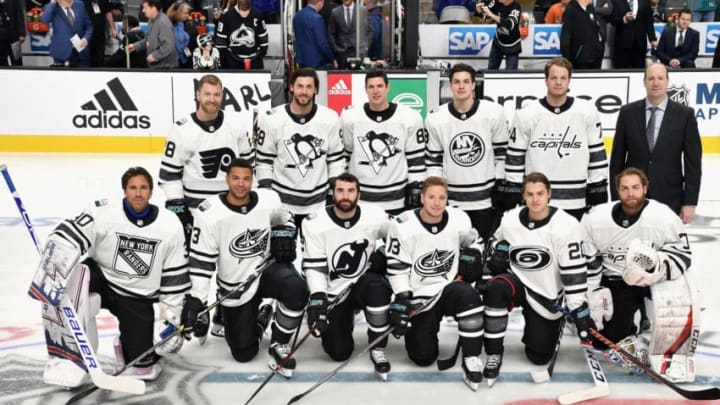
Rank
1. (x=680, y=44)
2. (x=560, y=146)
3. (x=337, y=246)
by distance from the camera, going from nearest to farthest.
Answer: (x=337, y=246) → (x=560, y=146) → (x=680, y=44)

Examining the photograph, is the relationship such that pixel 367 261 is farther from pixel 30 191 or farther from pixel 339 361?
pixel 30 191

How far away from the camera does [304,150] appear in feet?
15.5

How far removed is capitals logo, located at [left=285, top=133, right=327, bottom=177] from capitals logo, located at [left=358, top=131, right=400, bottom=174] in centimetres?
20

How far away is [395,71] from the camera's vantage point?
357 inches

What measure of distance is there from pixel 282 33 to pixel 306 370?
21.0 ft

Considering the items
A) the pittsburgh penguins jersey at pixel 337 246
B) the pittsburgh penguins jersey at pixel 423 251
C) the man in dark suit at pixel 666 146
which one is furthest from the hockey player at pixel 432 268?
the man in dark suit at pixel 666 146

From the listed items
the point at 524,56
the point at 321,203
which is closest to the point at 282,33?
the point at 524,56

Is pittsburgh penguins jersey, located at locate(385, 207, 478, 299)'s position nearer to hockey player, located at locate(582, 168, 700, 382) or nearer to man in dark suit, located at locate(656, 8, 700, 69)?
hockey player, located at locate(582, 168, 700, 382)

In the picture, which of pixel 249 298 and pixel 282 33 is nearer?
pixel 249 298

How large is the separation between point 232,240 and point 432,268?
2.77 ft

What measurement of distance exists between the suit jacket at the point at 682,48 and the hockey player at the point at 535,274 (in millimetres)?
6603

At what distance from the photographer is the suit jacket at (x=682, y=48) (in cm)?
1013

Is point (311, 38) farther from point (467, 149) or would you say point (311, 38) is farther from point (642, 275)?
point (642, 275)

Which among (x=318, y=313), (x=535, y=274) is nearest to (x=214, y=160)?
(x=318, y=313)
